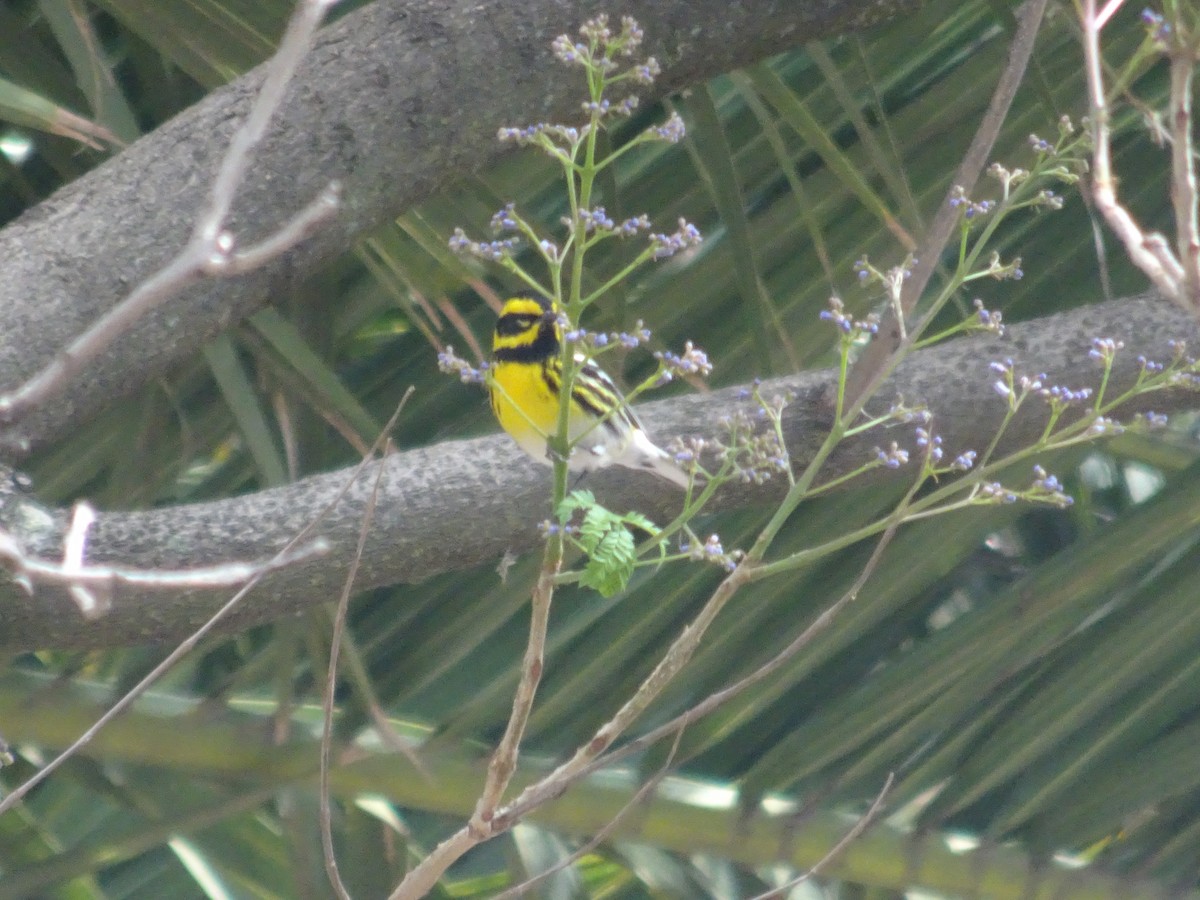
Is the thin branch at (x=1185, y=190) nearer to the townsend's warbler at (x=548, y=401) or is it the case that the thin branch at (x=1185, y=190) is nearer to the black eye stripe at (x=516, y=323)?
the townsend's warbler at (x=548, y=401)

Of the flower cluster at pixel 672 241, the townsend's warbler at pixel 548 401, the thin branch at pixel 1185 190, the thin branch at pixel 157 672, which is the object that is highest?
the thin branch at pixel 1185 190

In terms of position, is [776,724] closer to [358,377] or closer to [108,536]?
[358,377]

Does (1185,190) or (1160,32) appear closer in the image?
(1185,190)

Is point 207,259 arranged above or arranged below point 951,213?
above

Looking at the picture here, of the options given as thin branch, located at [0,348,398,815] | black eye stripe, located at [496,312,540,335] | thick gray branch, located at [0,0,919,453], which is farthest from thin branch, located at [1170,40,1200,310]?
A: black eye stripe, located at [496,312,540,335]

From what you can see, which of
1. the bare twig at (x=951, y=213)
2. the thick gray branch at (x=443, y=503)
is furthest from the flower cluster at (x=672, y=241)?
the thick gray branch at (x=443, y=503)

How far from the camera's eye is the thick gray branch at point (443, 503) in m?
1.49

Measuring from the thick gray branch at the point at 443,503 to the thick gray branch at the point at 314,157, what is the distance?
0.14 m

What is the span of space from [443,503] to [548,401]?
0.68 m

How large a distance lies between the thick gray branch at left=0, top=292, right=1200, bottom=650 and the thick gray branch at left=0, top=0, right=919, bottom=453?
0.47 ft

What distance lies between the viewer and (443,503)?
1.55 meters

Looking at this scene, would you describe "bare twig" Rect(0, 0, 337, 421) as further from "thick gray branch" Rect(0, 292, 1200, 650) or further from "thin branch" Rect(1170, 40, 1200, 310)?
"thick gray branch" Rect(0, 292, 1200, 650)

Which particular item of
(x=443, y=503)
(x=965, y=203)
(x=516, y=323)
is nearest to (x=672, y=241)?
(x=965, y=203)

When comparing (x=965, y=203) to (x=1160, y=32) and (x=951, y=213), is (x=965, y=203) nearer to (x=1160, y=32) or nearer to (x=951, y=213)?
(x=951, y=213)
